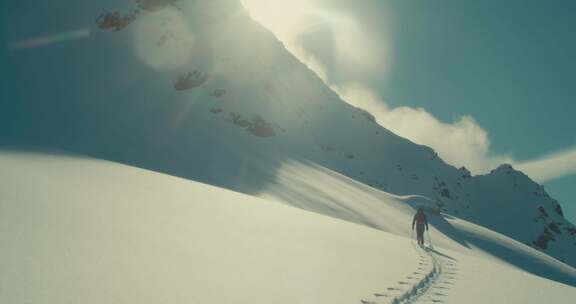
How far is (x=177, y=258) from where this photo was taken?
21.1 feet

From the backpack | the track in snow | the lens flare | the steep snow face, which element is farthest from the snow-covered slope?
the lens flare

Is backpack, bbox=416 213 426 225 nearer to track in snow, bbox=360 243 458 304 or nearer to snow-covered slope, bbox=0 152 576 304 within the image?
snow-covered slope, bbox=0 152 576 304

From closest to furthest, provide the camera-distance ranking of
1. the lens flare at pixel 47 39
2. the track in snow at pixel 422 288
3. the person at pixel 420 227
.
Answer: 1. the track in snow at pixel 422 288
2. the person at pixel 420 227
3. the lens flare at pixel 47 39

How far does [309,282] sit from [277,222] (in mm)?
5738

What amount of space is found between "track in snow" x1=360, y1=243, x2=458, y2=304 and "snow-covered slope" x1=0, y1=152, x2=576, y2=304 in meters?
0.03

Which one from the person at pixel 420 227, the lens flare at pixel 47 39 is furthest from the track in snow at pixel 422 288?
the lens flare at pixel 47 39

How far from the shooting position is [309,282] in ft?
22.2

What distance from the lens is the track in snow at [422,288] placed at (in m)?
6.80

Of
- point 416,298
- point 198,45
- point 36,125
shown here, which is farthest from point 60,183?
point 198,45

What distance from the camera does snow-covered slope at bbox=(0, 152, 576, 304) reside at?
475 cm

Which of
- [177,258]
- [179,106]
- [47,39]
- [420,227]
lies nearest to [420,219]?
[420,227]

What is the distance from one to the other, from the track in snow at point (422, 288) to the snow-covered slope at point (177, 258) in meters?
0.03

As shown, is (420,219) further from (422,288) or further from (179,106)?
(179,106)

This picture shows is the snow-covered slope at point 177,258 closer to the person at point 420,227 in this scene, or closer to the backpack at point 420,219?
the person at point 420,227
